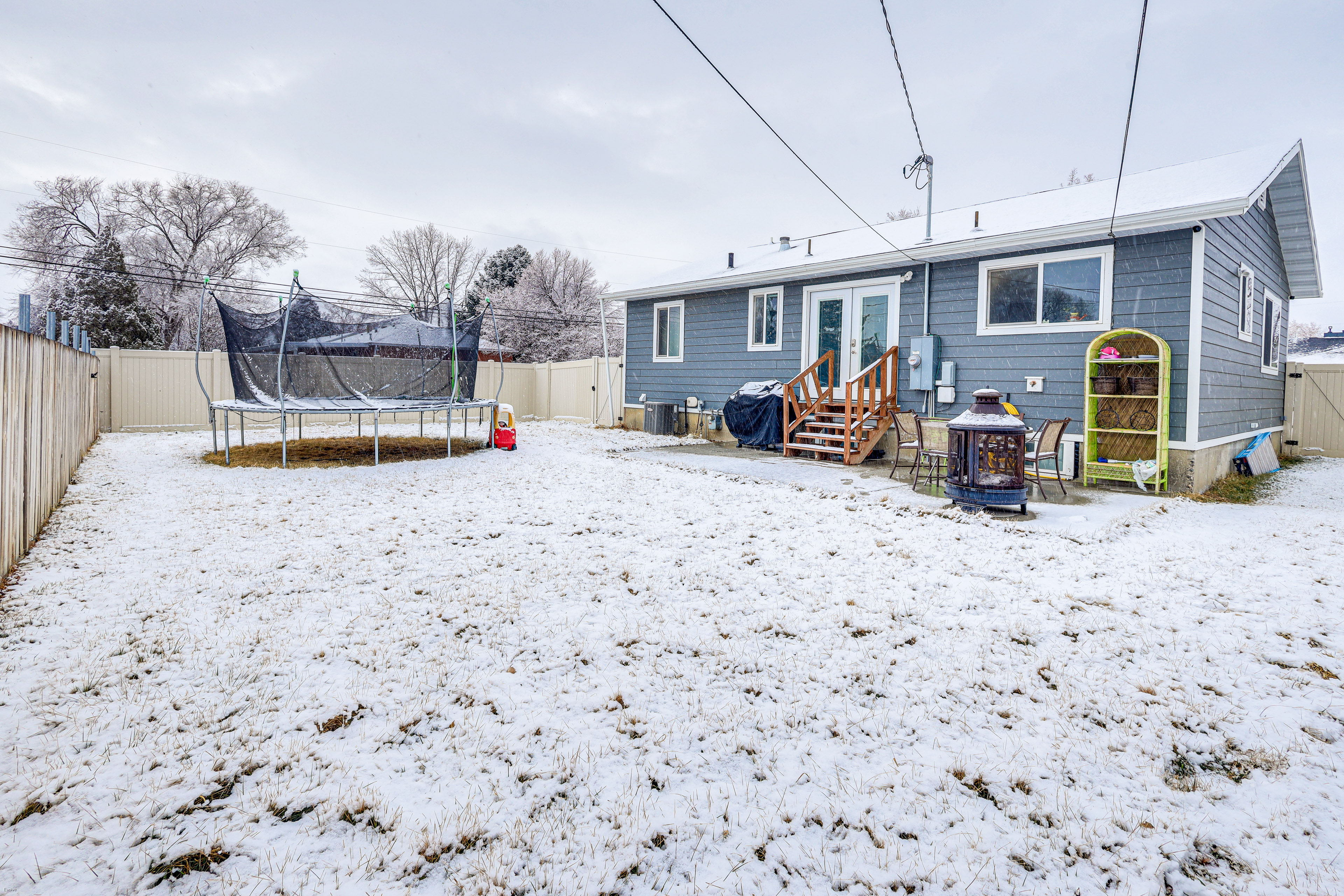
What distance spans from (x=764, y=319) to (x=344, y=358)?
6280 mm

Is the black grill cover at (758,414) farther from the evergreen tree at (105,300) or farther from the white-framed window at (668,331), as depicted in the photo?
the evergreen tree at (105,300)

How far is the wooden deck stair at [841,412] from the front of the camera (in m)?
8.27

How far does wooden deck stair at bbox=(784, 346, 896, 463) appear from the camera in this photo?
827 centimetres

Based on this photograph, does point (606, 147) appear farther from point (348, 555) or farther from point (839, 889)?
point (839, 889)

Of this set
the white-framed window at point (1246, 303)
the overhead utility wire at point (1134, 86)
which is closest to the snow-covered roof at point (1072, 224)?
the overhead utility wire at point (1134, 86)

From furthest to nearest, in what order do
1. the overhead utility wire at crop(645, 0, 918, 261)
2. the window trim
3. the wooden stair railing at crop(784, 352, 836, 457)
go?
1. the window trim
2. the wooden stair railing at crop(784, 352, 836, 457)
3. the overhead utility wire at crop(645, 0, 918, 261)

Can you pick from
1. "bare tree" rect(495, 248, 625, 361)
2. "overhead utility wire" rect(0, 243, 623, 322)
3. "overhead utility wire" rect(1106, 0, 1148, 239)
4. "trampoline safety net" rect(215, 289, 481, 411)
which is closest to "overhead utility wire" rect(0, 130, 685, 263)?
"bare tree" rect(495, 248, 625, 361)

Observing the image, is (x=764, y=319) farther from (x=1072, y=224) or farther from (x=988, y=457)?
(x=988, y=457)

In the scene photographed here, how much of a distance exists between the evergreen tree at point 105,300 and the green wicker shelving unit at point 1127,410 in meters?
23.0

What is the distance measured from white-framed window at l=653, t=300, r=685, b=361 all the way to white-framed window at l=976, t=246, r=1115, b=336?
5472 millimetres

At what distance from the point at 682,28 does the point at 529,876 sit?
16.1 ft

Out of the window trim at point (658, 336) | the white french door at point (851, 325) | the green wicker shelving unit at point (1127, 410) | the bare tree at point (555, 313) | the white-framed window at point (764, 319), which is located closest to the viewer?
the green wicker shelving unit at point (1127, 410)

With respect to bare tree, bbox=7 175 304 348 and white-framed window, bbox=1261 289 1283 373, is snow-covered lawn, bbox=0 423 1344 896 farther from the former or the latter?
bare tree, bbox=7 175 304 348

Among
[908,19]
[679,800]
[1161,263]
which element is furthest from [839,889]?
[1161,263]
